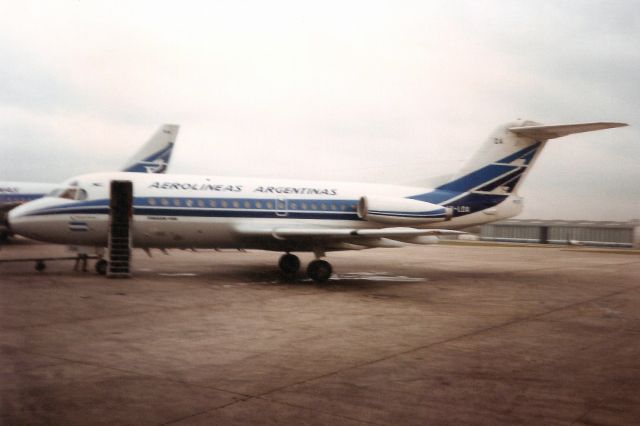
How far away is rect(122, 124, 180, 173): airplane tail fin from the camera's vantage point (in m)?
33.0

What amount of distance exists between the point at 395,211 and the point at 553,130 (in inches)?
266

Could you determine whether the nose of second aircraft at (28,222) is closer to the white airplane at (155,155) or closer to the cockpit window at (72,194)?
the cockpit window at (72,194)

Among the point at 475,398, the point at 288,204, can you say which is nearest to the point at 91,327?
the point at 475,398

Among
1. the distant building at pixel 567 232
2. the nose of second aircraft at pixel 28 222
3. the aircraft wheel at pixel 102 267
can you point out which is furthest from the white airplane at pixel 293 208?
the distant building at pixel 567 232

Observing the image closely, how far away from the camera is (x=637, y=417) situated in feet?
18.7

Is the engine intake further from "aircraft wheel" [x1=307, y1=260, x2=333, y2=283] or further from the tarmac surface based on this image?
the tarmac surface

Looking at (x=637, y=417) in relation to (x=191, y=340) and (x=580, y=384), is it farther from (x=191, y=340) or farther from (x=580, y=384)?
(x=191, y=340)

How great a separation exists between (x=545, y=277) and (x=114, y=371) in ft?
60.2

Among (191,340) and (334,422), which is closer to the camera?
(334,422)

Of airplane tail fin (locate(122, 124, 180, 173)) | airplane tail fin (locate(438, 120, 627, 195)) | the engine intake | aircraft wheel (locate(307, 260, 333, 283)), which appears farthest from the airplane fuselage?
airplane tail fin (locate(122, 124, 180, 173))

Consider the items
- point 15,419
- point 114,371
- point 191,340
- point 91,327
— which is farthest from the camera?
point 91,327

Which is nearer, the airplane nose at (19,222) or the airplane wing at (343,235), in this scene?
the airplane wing at (343,235)

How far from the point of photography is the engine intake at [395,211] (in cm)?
1870

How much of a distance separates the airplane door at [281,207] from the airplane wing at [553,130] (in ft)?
29.1
